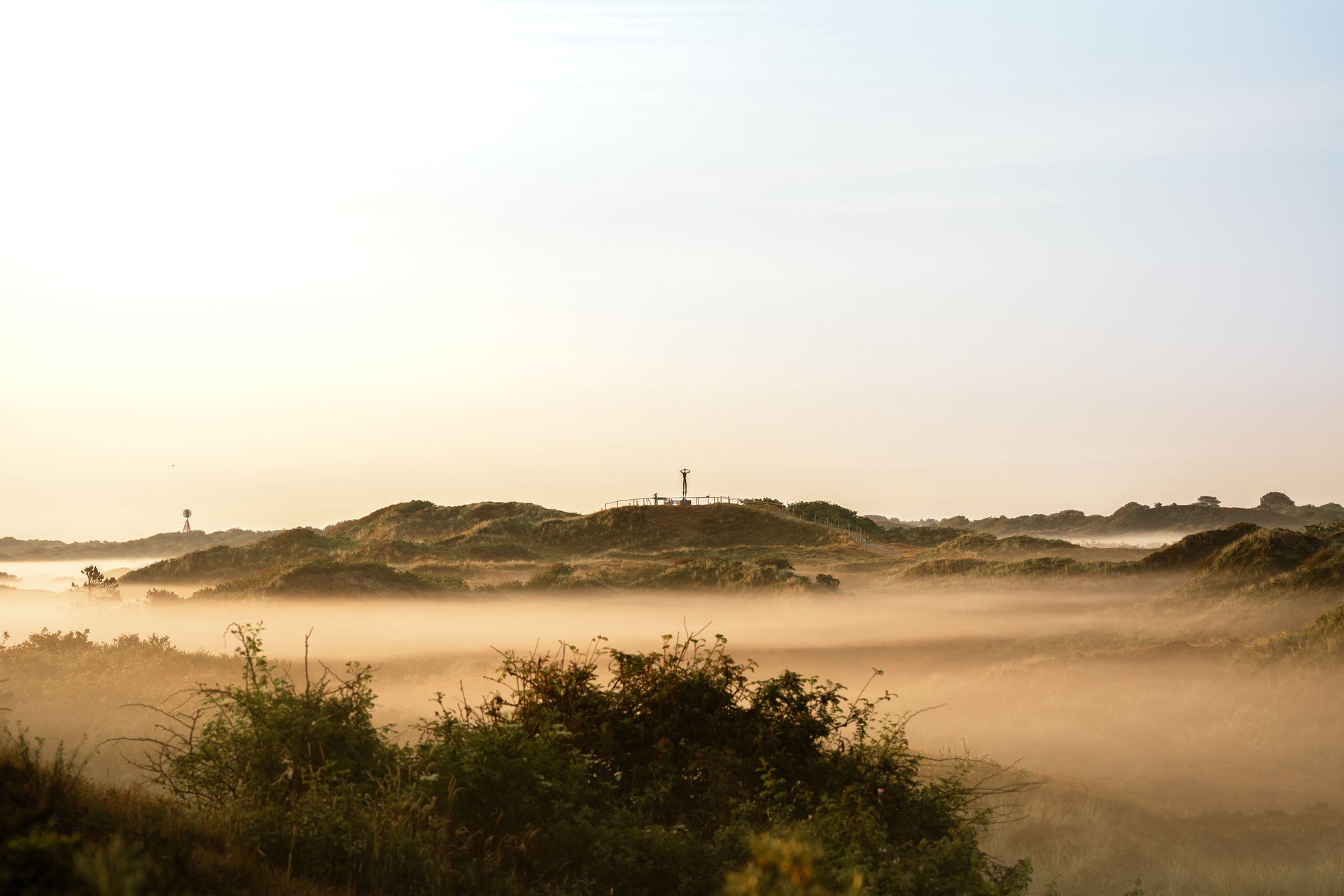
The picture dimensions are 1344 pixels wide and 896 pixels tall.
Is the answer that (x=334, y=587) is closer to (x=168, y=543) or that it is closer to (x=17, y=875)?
(x=17, y=875)

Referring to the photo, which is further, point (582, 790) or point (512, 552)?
point (512, 552)

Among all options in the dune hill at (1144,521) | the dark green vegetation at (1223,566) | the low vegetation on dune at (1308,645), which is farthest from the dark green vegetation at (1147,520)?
the low vegetation on dune at (1308,645)

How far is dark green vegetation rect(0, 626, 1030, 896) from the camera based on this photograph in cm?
844

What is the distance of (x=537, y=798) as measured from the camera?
10969mm

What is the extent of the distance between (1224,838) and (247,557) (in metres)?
Answer: 78.6

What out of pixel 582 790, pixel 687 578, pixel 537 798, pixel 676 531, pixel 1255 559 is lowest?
pixel 687 578

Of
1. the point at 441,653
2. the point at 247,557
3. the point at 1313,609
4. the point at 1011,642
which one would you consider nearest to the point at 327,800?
the point at 441,653

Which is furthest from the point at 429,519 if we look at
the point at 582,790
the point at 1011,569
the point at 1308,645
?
the point at 582,790

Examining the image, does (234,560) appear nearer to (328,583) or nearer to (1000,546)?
(328,583)

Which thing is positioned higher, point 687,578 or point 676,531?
point 676,531

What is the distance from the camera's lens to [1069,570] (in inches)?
2400

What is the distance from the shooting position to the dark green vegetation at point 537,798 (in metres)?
8.44

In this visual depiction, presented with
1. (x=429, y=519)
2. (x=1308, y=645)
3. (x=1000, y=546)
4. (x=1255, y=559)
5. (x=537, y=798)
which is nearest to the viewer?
(x=537, y=798)

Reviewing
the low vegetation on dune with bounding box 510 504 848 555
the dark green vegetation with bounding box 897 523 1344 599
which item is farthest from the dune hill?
the dark green vegetation with bounding box 897 523 1344 599
